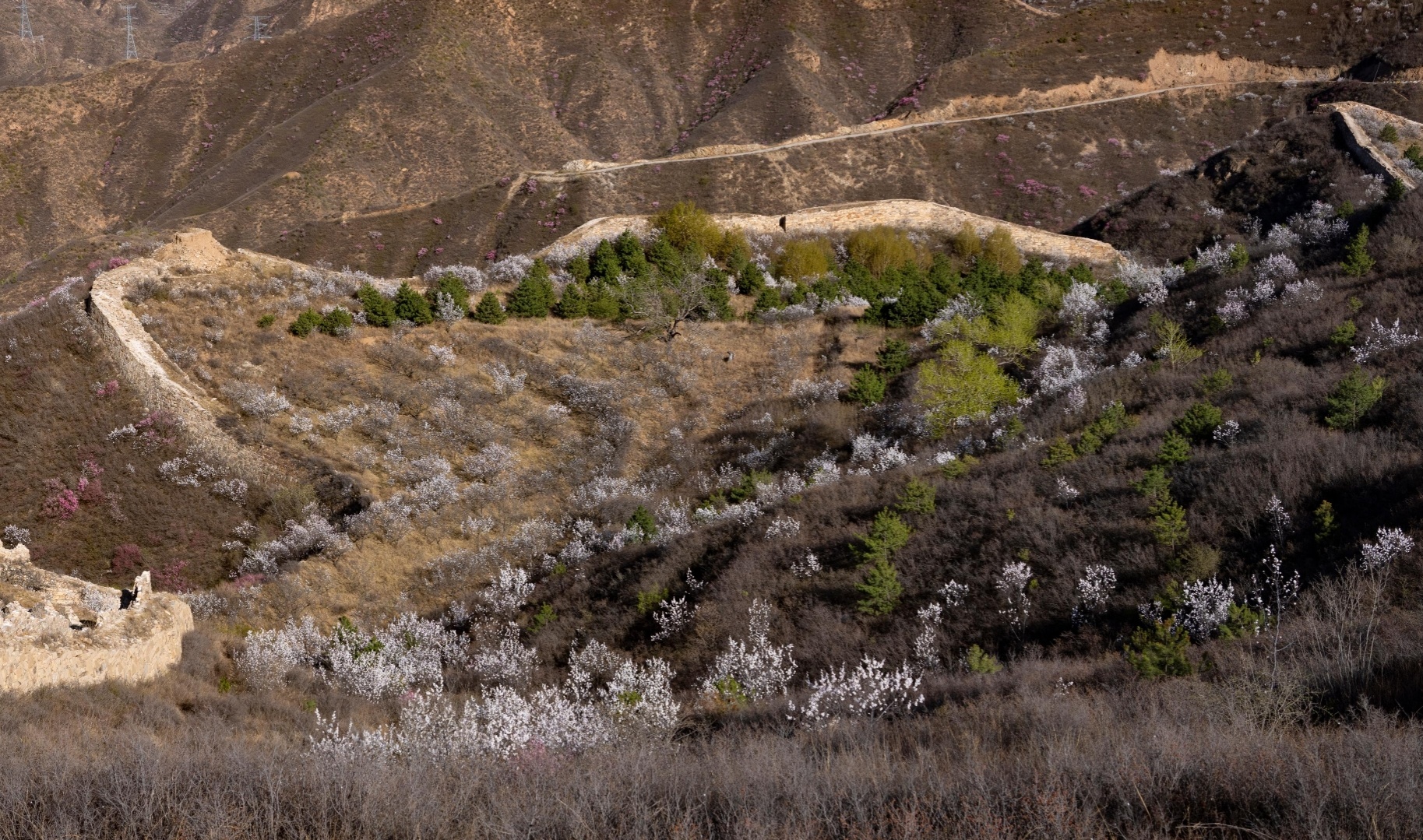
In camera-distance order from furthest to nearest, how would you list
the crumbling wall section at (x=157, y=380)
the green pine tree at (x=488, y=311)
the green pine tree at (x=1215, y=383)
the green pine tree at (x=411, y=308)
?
the green pine tree at (x=488, y=311), the green pine tree at (x=411, y=308), the crumbling wall section at (x=157, y=380), the green pine tree at (x=1215, y=383)

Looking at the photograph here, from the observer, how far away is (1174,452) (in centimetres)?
1253

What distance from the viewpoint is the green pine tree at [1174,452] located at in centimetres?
1250

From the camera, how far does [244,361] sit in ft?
69.8

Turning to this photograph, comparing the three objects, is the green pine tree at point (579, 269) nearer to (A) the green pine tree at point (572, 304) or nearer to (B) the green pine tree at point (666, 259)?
(A) the green pine tree at point (572, 304)

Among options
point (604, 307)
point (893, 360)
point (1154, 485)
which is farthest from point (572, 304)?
point (1154, 485)

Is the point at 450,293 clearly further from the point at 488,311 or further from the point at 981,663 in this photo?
the point at 981,663

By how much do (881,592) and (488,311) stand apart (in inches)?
641

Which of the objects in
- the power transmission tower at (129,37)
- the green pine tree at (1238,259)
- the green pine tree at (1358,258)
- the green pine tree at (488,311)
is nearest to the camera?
the green pine tree at (1358,258)

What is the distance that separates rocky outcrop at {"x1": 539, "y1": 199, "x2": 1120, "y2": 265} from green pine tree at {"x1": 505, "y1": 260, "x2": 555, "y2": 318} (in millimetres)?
5387

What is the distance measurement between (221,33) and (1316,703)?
625 feet

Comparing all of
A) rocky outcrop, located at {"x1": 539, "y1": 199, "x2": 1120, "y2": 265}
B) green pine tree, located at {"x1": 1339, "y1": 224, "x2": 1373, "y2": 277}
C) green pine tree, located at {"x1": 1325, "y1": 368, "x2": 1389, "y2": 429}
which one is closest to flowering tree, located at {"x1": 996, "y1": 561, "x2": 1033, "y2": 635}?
green pine tree, located at {"x1": 1325, "y1": 368, "x2": 1389, "y2": 429}

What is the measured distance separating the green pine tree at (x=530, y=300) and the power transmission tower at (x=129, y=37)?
135246 mm

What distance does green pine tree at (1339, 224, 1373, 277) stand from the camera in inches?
765

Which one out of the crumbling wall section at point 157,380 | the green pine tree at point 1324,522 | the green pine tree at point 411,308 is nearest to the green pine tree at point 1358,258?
the green pine tree at point 1324,522
